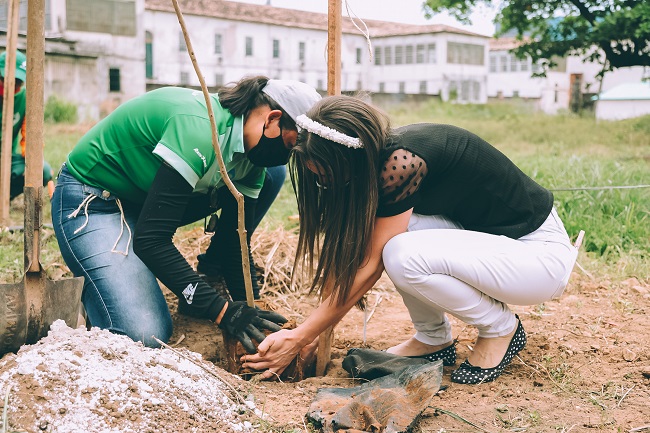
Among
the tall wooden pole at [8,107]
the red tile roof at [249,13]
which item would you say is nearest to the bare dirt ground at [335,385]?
the tall wooden pole at [8,107]

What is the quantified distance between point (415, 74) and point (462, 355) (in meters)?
39.9

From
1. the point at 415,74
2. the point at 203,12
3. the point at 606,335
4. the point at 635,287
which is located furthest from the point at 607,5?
the point at 415,74

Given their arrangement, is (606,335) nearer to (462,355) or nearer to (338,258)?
(462,355)

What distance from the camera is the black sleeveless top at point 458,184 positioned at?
2357 mm

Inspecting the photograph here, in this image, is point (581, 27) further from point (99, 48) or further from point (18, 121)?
point (99, 48)

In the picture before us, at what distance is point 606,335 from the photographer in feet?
10.2

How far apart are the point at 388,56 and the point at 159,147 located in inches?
1644

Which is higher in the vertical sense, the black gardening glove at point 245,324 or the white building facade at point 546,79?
the white building facade at point 546,79

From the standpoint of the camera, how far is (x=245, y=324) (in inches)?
104

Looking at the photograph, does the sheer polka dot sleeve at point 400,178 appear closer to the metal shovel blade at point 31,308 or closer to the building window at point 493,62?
the metal shovel blade at point 31,308

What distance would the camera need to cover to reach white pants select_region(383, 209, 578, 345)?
2502 mm

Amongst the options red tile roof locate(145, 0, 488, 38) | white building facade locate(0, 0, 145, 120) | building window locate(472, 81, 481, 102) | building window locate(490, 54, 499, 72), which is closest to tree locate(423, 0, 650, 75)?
white building facade locate(0, 0, 145, 120)

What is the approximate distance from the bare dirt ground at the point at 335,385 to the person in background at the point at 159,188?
0.87 ft

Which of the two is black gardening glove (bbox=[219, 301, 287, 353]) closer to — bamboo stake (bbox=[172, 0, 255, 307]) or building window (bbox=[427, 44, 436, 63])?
bamboo stake (bbox=[172, 0, 255, 307])
